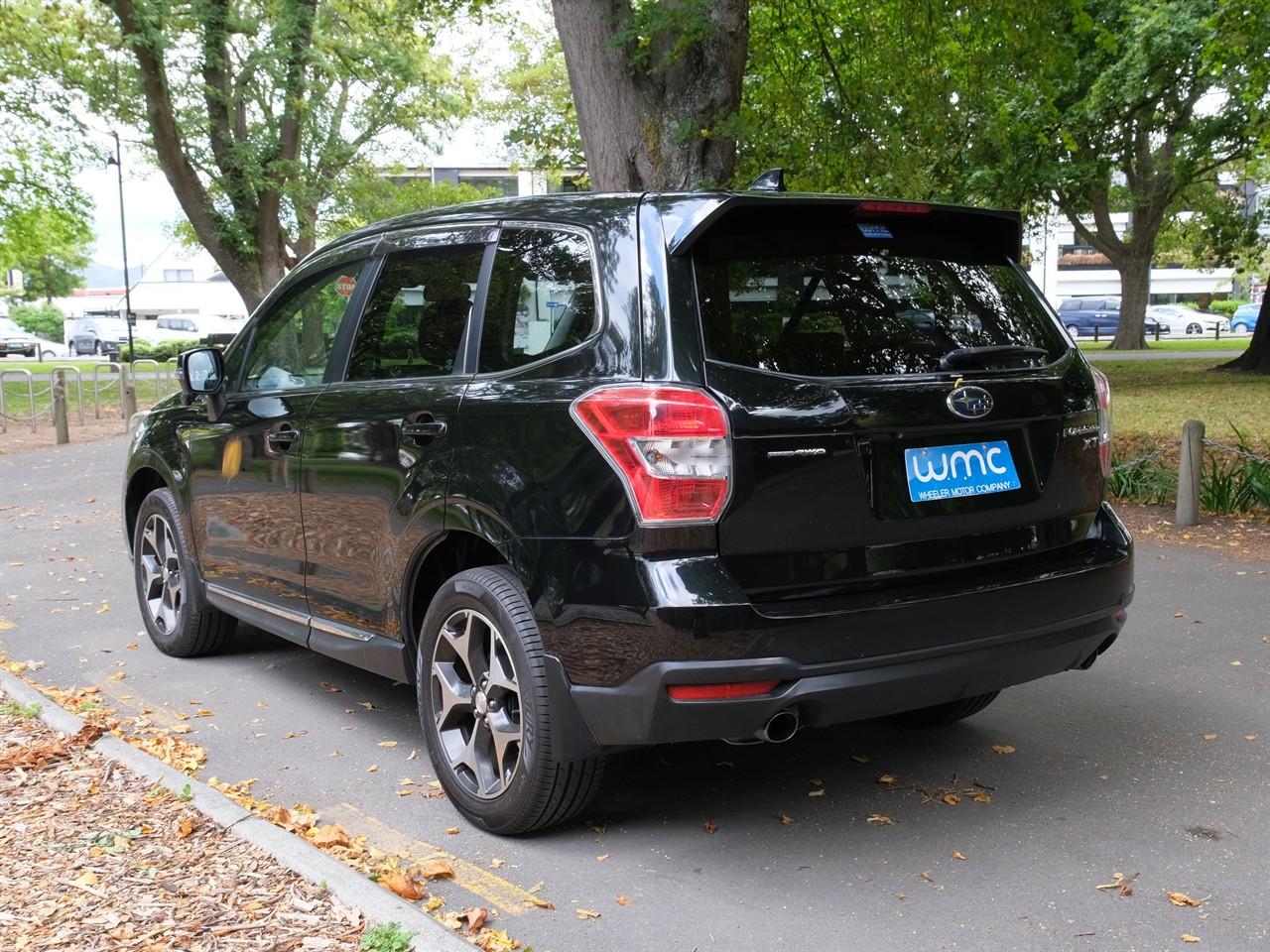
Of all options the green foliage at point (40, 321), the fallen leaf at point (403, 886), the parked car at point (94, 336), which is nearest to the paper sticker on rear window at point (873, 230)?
the fallen leaf at point (403, 886)

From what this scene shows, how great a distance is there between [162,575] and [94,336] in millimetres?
66232

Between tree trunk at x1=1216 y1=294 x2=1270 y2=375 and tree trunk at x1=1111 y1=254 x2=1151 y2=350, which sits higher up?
tree trunk at x1=1111 y1=254 x2=1151 y2=350

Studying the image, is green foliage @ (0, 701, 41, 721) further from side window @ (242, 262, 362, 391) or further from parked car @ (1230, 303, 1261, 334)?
parked car @ (1230, 303, 1261, 334)

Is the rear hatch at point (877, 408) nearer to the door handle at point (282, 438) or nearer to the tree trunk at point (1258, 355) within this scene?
the door handle at point (282, 438)

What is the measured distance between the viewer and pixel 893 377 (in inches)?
142

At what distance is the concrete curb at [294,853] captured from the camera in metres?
3.16

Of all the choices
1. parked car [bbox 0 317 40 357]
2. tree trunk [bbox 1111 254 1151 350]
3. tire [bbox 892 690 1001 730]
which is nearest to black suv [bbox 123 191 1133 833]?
tire [bbox 892 690 1001 730]

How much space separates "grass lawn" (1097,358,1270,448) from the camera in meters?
14.1

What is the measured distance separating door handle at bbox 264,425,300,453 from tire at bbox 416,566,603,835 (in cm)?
123

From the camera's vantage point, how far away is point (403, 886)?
3.46 meters

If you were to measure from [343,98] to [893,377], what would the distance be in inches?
1206

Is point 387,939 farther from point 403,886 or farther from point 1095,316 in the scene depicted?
point 1095,316

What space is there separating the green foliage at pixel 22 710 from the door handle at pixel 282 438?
4.75 ft

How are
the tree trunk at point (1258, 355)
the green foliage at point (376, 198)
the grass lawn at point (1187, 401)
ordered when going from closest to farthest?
the grass lawn at point (1187, 401), the tree trunk at point (1258, 355), the green foliage at point (376, 198)
